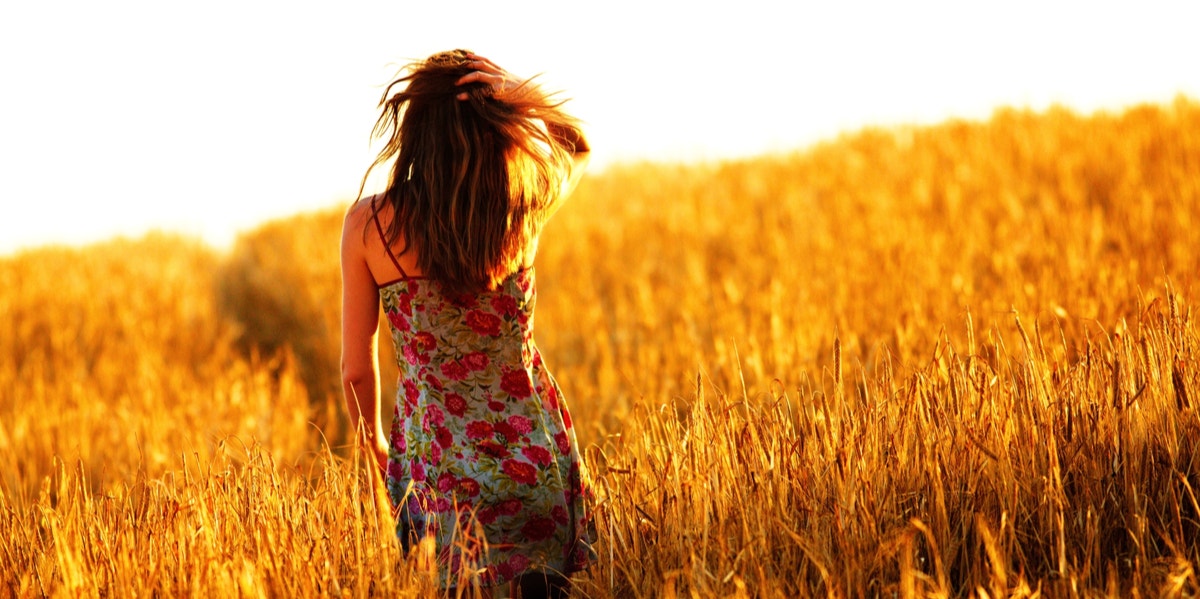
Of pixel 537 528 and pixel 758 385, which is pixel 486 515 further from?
pixel 758 385

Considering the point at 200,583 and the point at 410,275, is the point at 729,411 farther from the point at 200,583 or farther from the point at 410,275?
the point at 200,583

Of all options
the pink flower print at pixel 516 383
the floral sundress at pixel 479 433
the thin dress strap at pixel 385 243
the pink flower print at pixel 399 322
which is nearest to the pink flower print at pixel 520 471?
the floral sundress at pixel 479 433

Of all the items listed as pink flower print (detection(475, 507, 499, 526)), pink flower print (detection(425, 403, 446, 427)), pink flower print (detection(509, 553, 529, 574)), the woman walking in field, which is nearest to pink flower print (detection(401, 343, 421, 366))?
the woman walking in field

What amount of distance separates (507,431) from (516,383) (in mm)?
112

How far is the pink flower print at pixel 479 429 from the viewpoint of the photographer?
7.51 feet

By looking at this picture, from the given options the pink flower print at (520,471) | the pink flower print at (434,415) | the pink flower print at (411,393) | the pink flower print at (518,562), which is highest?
the pink flower print at (411,393)

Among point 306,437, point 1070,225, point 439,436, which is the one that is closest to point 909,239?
point 1070,225

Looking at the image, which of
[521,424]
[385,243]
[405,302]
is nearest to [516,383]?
[521,424]

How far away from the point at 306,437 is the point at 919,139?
23.3ft

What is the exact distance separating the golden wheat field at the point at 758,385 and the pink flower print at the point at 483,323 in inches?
16.4

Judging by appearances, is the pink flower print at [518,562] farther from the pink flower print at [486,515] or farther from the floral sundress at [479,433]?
the pink flower print at [486,515]

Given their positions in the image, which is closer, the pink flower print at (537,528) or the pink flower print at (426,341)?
the pink flower print at (426,341)

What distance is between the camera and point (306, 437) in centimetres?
594

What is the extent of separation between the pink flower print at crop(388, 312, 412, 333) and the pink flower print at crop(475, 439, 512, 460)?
306 mm
